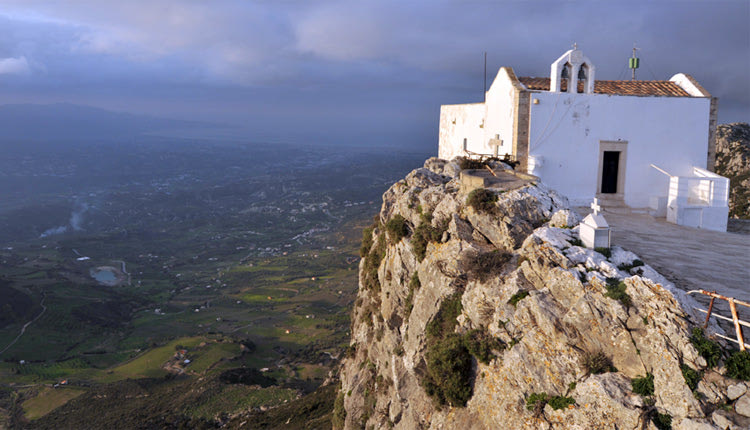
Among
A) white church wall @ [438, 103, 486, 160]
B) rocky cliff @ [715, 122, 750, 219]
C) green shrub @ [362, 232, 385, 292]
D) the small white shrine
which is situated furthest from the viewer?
rocky cliff @ [715, 122, 750, 219]

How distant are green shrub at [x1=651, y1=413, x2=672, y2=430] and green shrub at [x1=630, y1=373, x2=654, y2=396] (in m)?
0.49

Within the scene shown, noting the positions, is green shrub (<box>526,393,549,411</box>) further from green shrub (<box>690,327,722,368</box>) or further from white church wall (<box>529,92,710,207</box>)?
white church wall (<box>529,92,710,207</box>)

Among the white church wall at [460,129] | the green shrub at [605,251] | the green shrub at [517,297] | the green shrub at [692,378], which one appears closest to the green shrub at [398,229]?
the white church wall at [460,129]

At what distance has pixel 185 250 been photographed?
16450 cm

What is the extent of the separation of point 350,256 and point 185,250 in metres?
67.7

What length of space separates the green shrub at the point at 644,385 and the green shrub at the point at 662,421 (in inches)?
19.2

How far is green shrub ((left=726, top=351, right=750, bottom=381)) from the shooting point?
9336 millimetres

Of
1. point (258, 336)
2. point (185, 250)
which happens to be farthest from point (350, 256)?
point (185, 250)

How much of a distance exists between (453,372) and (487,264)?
348cm

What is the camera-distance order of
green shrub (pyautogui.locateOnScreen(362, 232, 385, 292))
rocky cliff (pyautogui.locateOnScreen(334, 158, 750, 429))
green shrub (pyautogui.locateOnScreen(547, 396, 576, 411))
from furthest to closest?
green shrub (pyautogui.locateOnScreen(362, 232, 385, 292)) < green shrub (pyautogui.locateOnScreen(547, 396, 576, 411)) < rocky cliff (pyautogui.locateOnScreen(334, 158, 750, 429))

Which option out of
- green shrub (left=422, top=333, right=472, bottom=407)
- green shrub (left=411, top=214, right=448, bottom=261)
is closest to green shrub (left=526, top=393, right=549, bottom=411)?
green shrub (left=422, top=333, right=472, bottom=407)

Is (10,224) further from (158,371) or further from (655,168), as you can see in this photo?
(655,168)

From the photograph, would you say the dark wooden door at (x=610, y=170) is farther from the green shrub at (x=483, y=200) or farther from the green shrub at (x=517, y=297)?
the green shrub at (x=517, y=297)

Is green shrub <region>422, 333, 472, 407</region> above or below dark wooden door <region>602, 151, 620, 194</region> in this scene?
below
